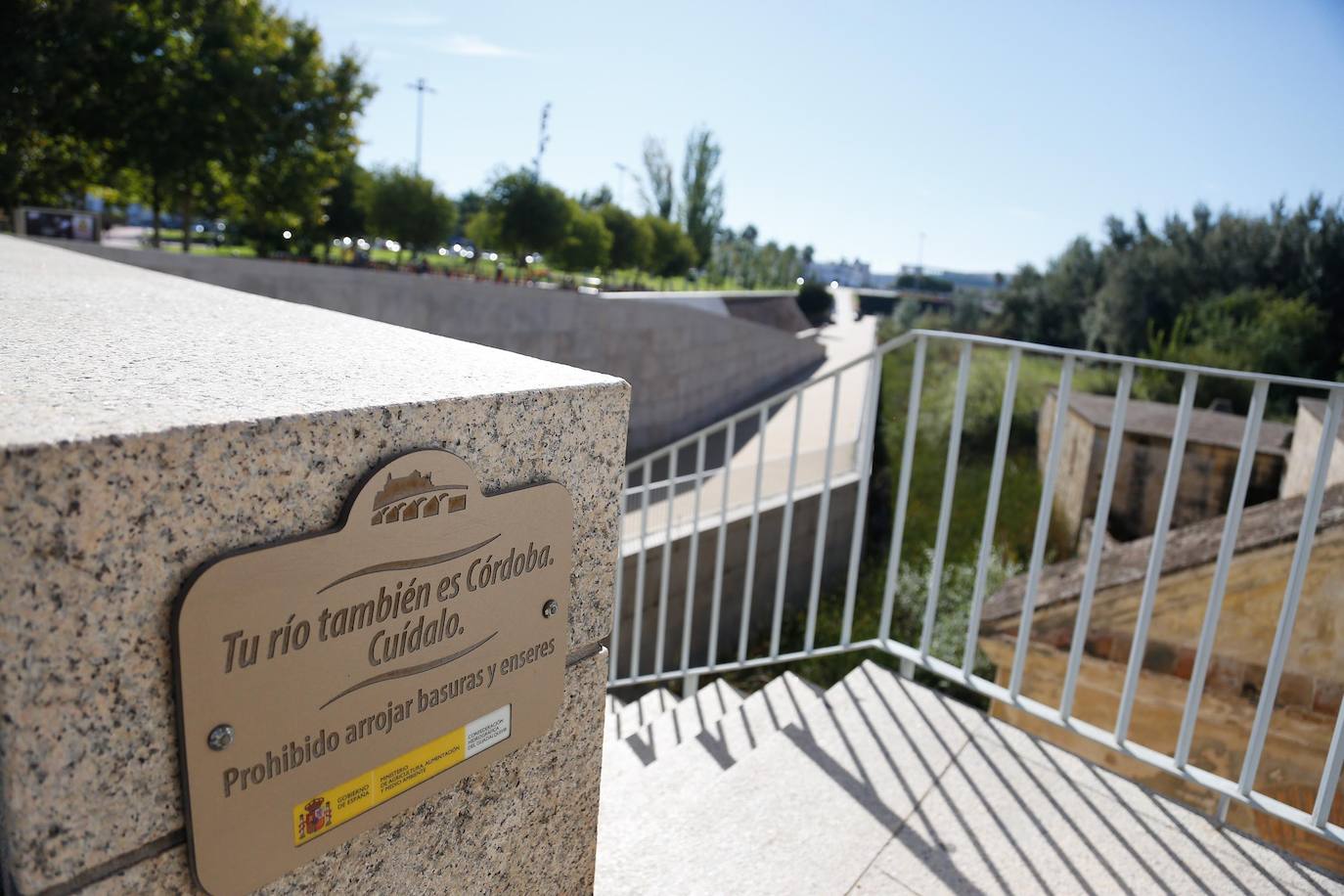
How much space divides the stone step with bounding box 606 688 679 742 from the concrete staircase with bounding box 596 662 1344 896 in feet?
5.15

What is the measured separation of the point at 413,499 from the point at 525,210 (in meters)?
28.9

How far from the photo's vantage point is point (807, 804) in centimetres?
227

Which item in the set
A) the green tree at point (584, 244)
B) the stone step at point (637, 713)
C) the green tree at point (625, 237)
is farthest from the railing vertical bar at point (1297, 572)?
the green tree at point (625, 237)

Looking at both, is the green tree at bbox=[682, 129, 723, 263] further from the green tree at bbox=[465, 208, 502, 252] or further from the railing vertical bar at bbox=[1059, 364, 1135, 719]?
the railing vertical bar at bbox=[1059, 364, 1135, 719]

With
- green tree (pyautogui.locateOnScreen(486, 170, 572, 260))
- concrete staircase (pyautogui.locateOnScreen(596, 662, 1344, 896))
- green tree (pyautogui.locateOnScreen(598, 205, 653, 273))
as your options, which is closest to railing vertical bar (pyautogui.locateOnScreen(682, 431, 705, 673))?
concrete staircase (pyautogui.locateOnScreen(596, 662, 1344, 896))

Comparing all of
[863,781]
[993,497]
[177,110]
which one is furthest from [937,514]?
[177,110]

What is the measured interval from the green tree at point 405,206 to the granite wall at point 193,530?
97.4 ft

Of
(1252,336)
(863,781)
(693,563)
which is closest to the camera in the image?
(863,781)

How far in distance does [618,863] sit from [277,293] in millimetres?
8224

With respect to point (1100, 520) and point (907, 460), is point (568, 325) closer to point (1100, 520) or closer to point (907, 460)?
point (907, 460)

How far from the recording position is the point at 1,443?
2.56 ft

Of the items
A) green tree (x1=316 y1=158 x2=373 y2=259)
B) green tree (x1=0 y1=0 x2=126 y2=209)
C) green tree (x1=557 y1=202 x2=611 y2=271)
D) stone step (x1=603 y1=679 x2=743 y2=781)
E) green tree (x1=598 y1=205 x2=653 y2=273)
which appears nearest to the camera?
stone step (x1=603 y1=679 x2=743 y2=781)

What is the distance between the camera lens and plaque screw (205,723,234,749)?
3.19 ft

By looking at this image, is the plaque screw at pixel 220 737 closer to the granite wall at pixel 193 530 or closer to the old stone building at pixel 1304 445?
the granite wall at pixel 193 530
